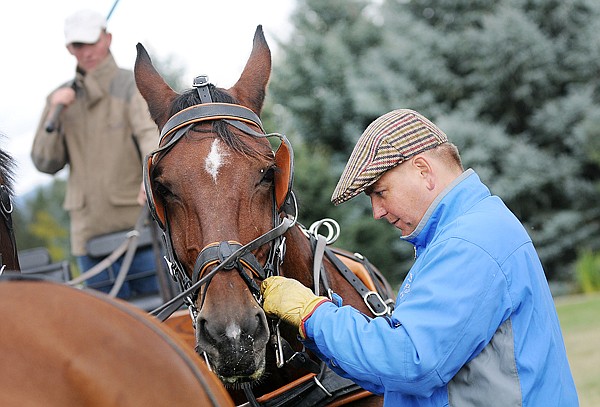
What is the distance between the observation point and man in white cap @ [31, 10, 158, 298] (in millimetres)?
5191

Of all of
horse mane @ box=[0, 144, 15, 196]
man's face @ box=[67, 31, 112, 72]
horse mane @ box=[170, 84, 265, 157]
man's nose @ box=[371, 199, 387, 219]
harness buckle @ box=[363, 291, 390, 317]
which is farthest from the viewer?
man's face @ box=[67, 31, 112, 72]

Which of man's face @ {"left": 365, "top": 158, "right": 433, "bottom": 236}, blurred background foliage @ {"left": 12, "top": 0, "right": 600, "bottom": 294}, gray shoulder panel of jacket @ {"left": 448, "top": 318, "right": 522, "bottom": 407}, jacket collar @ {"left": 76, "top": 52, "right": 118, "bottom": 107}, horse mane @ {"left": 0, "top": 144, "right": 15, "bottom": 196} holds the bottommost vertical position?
blurred background foliage @ {"left": 12, "top": 0, "right": 600, "bottom": 294}

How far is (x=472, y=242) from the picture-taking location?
7.31 feet

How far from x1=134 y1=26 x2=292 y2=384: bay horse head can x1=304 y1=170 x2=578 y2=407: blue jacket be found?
0.27 m

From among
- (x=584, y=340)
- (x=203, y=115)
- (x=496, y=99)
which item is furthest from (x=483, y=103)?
(x=203, y=115)

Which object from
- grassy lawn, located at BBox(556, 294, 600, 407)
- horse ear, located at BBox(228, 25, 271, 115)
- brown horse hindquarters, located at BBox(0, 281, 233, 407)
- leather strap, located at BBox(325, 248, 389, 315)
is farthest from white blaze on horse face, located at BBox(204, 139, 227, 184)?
grassy lawn, located at BBox(556, 294, 600, 407)

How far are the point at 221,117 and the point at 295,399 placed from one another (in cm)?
109

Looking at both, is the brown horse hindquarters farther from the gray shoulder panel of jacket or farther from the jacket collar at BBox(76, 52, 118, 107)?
the jacket collar at BBox(76, 52, 118, 107)

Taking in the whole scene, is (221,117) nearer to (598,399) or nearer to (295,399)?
(295,399)

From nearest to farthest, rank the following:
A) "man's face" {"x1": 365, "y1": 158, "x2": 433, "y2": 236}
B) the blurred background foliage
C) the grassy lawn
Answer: "man's face" {"x1": 365, "y1": 158, "x2": 433, "y2": 236} → the grassy lawn → the blurred background foliage

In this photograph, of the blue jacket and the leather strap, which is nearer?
the blue jacket

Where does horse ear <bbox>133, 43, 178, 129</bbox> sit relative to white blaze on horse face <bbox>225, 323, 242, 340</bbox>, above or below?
above

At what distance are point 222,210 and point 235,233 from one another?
90 mm

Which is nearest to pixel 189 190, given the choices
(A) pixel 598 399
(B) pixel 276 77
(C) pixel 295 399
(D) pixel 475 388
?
(C) pixel 295 399
